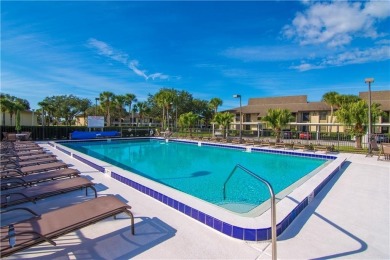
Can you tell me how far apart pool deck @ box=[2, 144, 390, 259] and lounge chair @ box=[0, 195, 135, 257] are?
0.38m

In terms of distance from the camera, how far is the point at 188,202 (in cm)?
436

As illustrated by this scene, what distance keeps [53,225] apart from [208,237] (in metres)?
2.10

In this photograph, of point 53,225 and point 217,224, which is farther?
point 217,224

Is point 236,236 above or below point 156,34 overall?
below

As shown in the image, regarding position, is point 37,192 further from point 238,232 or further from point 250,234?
point 250,234

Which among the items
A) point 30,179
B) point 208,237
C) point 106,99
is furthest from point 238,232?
point 106,99

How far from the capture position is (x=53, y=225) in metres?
2.76

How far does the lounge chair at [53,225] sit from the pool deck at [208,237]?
1.24 feet

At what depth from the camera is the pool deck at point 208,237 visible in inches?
113

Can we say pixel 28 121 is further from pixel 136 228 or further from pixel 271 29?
pixel 136 228

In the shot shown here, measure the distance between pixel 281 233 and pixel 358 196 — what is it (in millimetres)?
3256

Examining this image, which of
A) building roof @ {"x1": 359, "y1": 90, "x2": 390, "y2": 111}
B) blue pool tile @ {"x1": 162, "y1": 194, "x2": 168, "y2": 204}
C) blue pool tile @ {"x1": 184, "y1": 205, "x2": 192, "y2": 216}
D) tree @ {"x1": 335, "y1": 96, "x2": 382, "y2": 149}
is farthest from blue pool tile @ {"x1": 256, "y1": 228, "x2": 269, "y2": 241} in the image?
building roof @ {"x1": 359, "y1": 90, "x2": 390, "y2": 111}

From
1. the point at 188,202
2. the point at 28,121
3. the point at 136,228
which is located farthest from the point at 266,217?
the point at 28,121

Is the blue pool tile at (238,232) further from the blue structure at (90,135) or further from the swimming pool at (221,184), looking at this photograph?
the blue structure at (90,135)
